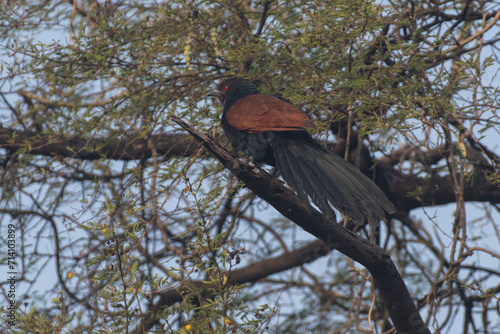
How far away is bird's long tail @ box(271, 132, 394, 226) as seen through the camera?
236 cm

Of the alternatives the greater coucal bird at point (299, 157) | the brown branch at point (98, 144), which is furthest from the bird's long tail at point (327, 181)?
the brown branch at point (98, 144)

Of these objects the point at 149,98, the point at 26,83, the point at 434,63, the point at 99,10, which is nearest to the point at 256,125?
the point at 149,98

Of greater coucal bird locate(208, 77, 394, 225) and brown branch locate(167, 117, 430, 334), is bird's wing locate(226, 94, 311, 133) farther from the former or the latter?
brown branch locate(167, 117, 430, 334)

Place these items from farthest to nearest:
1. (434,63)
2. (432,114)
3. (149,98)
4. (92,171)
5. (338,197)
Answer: (92,171)
(149,98)
(434,63)
(432,114)
(338,197)

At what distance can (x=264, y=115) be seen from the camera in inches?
113

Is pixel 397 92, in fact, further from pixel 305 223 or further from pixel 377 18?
pixel 305 223

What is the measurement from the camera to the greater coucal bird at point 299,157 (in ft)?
Answer: 7.81

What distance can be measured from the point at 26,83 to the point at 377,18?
215cm

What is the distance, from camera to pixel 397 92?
9.80 ft

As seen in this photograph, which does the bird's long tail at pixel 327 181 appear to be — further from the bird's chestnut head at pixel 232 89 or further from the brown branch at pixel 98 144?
the brown branch at pixel 98 144

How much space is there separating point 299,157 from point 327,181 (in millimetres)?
223

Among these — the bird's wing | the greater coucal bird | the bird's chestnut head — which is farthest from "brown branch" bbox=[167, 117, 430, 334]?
the bird's chestnut head

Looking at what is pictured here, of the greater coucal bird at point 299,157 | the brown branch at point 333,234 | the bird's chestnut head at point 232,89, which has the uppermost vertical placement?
the bird's chestnut head at point 232,89

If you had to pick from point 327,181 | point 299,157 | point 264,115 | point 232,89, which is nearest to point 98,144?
point 232,89
